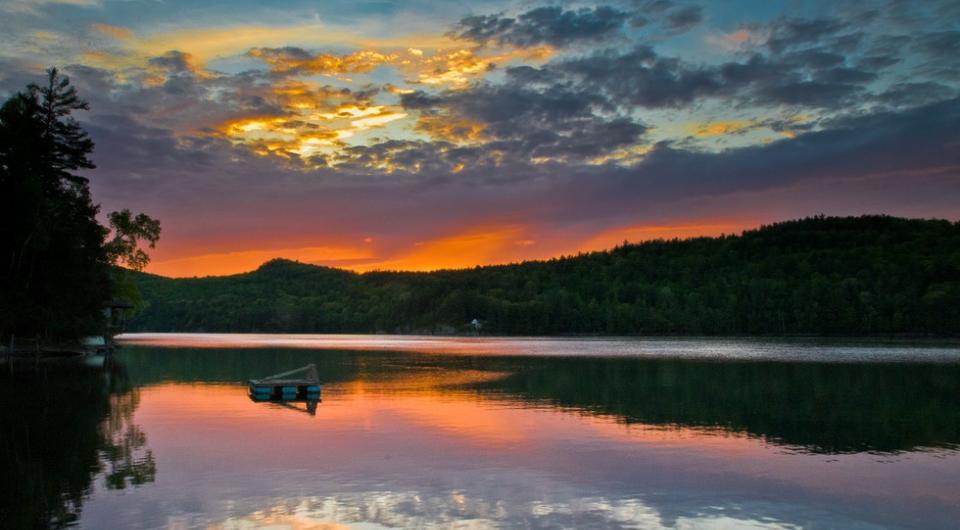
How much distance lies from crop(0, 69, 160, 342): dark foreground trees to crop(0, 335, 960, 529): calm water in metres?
18.0

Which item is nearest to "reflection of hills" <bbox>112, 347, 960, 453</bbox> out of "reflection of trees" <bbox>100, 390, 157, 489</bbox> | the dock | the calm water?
the calm water

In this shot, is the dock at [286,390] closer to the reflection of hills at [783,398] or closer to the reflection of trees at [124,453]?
the reflection of trees at [124,453]

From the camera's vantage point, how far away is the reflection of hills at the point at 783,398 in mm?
25812

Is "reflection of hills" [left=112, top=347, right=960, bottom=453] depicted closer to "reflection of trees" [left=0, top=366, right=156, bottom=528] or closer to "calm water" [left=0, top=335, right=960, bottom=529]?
"calm water" [left=0, top=335, right=960, bottom=529]

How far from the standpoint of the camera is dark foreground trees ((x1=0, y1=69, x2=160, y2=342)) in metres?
54.3

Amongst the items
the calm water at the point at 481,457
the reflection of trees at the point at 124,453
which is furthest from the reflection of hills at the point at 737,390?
the reflection of trees at the point at 124,453

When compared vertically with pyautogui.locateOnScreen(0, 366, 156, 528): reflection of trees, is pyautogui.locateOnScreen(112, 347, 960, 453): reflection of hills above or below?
below

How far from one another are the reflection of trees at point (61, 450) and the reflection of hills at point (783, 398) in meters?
17.0

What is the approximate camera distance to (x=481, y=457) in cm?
2052

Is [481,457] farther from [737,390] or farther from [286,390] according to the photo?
[737,390]

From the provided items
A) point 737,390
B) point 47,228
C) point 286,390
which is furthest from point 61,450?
point 47,228

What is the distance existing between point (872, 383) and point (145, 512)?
4196 centimetres

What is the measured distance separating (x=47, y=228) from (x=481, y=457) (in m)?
46.9

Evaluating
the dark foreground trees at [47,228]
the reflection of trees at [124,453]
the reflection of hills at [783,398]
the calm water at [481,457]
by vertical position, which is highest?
the dark foreground trees at [47,228]
